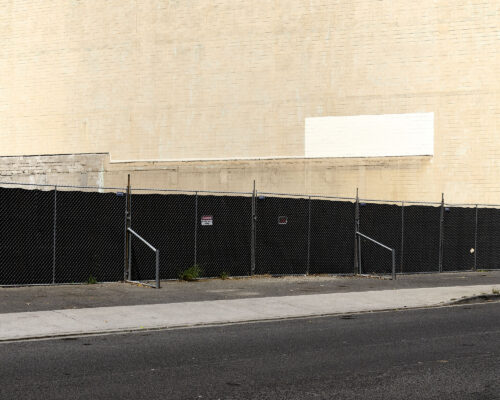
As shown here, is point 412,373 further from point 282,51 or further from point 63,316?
point 282,51

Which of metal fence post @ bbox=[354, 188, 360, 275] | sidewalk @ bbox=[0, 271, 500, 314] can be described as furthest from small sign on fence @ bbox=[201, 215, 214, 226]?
metal fence post @ bbox=[354, 188, 360, 275]

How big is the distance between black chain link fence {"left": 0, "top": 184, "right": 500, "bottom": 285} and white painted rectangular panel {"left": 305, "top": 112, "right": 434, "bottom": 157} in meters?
5.81

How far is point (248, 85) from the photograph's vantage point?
35.7 meters

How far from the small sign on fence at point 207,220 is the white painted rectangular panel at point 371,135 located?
14.3m

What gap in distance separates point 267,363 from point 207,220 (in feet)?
37.3

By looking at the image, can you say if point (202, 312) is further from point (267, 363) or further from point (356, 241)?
point (356, 241)

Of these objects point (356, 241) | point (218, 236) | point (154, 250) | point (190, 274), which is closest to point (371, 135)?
→ point (356, 241)

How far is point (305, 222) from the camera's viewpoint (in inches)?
885

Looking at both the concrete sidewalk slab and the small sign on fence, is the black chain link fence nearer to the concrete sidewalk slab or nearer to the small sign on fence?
the small sign on fence

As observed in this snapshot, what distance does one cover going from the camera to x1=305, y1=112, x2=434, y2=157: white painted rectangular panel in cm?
3225

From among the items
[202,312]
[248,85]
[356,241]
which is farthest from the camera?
[248,85]

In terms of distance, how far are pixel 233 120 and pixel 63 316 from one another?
24.0 meters

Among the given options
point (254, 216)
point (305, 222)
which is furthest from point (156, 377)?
point (305, 222)

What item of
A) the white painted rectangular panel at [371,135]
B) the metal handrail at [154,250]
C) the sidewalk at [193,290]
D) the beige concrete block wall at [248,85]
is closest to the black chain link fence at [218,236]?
the metal handrail at [154,250]
